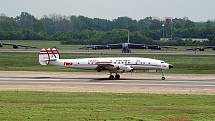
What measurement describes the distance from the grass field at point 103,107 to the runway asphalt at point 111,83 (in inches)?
241

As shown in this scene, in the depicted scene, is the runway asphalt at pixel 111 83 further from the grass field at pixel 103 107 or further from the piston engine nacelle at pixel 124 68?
the grass field at pixel 103 107

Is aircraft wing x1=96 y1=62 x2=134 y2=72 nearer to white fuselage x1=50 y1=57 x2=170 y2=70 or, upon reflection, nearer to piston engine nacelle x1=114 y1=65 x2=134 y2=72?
piston engine nacelle x1=114 y1=65 x2=134 y2=72

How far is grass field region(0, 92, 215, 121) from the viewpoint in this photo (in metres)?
25.9

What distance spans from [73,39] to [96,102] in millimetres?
160267

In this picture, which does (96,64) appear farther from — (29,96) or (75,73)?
(29,96)

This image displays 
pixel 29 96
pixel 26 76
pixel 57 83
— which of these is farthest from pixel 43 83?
pixel 29 96

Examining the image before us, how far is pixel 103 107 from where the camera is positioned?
102 feet

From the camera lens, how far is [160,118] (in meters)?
25.8

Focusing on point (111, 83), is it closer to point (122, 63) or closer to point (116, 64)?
point (116, 64)

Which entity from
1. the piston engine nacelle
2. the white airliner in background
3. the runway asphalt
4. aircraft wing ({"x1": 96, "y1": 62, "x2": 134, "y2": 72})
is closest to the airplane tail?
the white airliner in background

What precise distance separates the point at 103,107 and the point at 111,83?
23104 millimetres

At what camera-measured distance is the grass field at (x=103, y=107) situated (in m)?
25.9

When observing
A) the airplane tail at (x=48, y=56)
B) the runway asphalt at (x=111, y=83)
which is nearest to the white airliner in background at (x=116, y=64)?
the airplane tail at (x=48, y=56)

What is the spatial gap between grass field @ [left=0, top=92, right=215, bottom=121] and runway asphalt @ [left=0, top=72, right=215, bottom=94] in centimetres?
611
